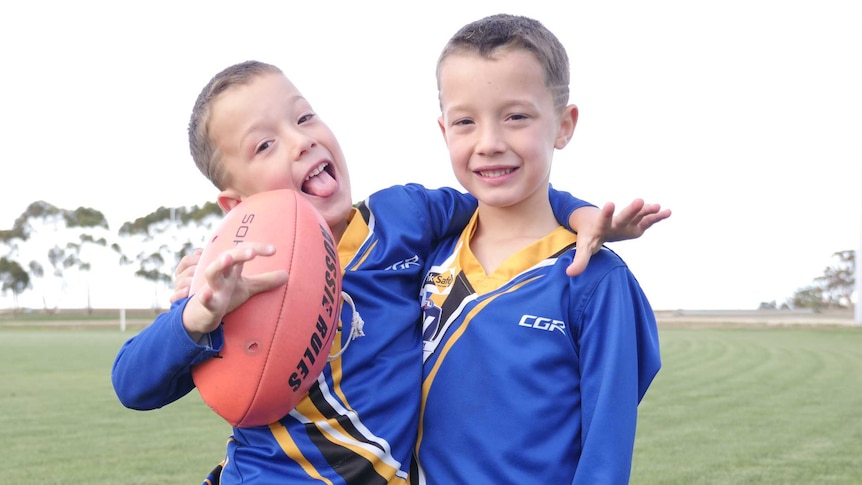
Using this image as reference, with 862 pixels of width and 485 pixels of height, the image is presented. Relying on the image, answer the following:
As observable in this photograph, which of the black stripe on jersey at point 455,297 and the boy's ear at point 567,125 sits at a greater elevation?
the boy's ear at point 567,125

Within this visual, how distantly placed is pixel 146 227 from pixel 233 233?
57260 mm

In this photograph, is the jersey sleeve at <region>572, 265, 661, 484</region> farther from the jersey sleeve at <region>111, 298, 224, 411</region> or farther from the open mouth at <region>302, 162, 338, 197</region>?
the jersey sleeve at <region>111, 298, 224, 411</region>

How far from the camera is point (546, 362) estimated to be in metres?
2.12

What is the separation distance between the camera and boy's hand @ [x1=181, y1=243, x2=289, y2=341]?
1831mm

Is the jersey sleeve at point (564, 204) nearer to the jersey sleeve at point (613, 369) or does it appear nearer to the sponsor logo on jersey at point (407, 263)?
the jersey sleeve at point (613, 369)

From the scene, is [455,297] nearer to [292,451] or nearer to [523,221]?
[523,221]

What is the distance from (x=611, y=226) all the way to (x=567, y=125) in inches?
15.7

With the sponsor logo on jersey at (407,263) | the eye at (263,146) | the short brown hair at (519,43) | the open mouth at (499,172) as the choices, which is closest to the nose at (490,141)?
the open mouth at (499,172)

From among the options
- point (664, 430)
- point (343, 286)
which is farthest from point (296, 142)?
point (664, 430)

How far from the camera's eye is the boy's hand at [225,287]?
183cm

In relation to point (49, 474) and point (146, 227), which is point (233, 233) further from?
point (146, 227)

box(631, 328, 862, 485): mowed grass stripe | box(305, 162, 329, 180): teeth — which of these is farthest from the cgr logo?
box(631, 328, 862, 485): mowed grass stripe

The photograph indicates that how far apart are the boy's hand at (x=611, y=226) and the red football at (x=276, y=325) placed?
61 cm

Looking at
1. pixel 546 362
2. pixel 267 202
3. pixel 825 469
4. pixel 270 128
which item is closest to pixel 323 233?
pixel 267 202
